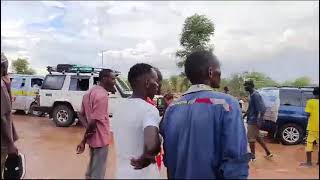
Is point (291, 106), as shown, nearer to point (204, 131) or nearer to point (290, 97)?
point (290, 97)

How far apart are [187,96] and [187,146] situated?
0.28 m

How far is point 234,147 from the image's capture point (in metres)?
2.43

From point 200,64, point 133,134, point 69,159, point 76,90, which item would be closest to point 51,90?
point 76,90

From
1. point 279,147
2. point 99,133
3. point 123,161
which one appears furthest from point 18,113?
point 123,161

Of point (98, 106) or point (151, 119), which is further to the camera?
point (98, 106)

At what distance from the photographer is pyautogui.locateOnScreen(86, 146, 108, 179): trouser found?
4.79 metres

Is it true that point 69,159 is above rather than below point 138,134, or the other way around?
below

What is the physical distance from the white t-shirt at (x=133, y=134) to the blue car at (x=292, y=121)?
8.16 meters

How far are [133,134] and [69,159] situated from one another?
19.2ft

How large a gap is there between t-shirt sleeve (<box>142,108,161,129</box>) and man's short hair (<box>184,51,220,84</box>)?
0.99 ft

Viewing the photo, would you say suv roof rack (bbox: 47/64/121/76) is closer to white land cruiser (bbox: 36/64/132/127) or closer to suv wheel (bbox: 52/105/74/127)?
white land cruiser (bbox: 36/64/132/127)

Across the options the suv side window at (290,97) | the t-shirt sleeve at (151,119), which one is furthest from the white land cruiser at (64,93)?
the t-shirt sleeve at (151,119)

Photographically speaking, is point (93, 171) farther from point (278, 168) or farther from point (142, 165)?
point (278, 168)

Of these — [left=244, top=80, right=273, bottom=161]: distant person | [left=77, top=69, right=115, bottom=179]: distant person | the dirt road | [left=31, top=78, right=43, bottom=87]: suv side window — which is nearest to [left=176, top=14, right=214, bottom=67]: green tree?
[left=31, top=78, right=43, bottom=87]: suv side window
